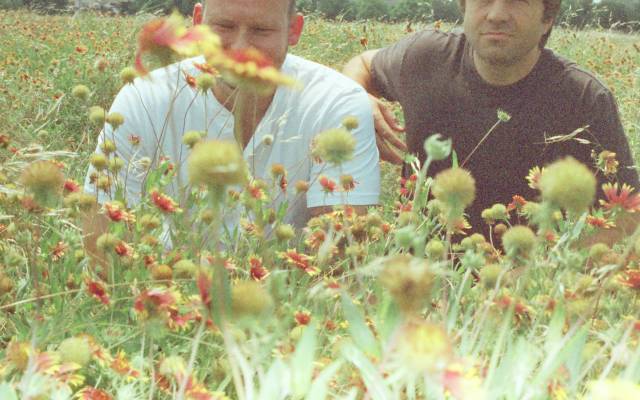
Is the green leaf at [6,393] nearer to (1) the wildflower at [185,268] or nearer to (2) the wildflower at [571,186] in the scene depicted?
(1) the wildflower at [185,268]

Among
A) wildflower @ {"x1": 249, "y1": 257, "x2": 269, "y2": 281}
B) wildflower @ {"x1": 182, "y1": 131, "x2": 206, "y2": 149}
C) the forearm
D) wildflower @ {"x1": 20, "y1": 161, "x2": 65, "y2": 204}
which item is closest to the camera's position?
wildflower @ {"x1": 20, "y1": 161, "x2": 65, "y2": 204}

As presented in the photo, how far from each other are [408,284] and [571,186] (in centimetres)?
21

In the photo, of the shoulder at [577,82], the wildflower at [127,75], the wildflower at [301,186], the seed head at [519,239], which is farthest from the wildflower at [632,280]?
the shoulder at [577,82]

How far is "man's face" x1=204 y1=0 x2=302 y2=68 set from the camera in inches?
66.8

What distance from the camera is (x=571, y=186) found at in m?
0.67

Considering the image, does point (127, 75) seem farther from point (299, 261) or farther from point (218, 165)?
point (218, 165)

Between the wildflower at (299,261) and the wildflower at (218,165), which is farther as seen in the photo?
the wildflower at (299,261)

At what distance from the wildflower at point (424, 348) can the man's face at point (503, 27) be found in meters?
1.54

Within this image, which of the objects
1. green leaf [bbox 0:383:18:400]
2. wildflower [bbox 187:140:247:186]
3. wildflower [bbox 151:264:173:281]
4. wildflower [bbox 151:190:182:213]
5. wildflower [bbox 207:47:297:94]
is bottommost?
wildflower [bbox 151:190:182:213]

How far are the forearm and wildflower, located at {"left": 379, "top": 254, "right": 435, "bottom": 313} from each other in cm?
194

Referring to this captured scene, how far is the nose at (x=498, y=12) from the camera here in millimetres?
1899

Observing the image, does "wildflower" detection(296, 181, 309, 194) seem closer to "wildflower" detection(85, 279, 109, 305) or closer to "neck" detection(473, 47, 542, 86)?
"wildflower" detection(85, 279, 109, 305)

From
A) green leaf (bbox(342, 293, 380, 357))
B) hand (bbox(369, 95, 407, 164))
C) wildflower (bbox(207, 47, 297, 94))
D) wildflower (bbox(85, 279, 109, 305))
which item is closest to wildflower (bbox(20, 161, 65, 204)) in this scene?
wildflower (bbox(85, 279, 109, 305))

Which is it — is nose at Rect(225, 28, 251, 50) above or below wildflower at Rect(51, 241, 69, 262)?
above
